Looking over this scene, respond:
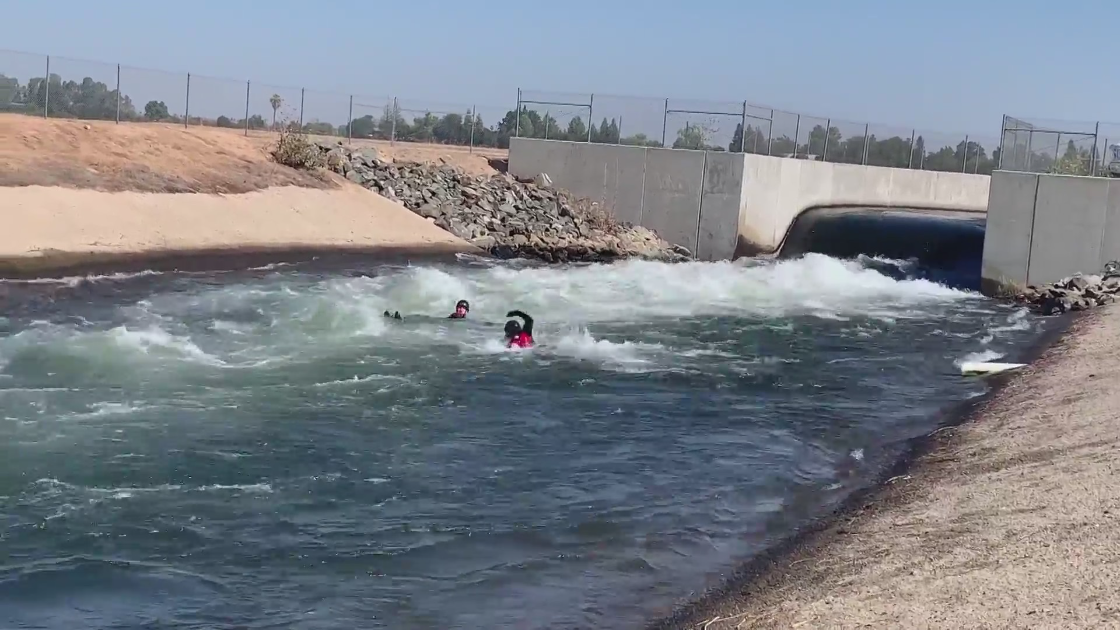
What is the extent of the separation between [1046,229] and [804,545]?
66.7 feet

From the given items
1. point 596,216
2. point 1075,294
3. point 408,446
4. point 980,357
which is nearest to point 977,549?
point 408,446

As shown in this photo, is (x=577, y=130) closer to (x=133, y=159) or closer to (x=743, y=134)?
(x=743, y=134)

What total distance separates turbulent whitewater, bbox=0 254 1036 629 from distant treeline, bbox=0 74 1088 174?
13117mm

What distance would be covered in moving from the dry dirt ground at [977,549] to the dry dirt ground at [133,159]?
68.1 ft

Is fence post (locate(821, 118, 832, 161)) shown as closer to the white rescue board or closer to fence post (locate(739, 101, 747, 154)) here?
fence post (locate(739, 101, 747, 154))

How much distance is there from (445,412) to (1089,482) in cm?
711

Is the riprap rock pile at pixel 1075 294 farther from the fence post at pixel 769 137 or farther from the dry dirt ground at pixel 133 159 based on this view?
the dry dirt ground at pixel 133 159

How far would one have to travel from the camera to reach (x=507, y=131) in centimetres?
4709

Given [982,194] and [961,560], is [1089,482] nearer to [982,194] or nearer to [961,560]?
[961,560]

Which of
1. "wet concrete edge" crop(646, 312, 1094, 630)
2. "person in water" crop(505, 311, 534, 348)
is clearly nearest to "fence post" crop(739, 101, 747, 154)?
"person in water" crop(505, 311, 534, 348)

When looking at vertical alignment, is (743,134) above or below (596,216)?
above

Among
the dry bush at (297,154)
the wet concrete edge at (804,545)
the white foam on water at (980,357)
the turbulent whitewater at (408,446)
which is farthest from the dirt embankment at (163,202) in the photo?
the wet concrete edge at (804,545)

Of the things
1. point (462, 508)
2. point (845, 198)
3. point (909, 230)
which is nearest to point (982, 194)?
point (845, 198)

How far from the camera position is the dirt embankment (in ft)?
74.8
